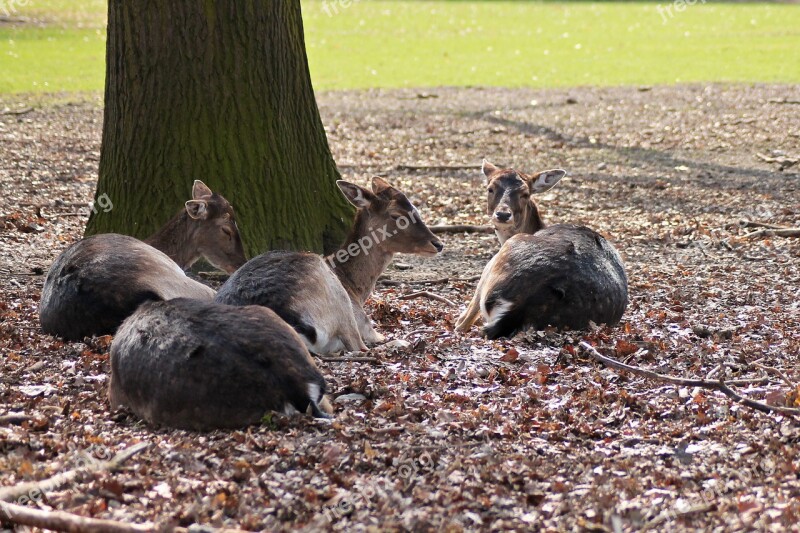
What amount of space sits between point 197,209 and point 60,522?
439cm

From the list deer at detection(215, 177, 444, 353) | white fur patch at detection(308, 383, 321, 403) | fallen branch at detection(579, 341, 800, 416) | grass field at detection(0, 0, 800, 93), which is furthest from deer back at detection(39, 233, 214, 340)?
grass field at detection(0, 0, 800, 93)

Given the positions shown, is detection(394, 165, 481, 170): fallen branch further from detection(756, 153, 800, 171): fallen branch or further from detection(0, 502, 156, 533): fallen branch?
detection(0, 502, 156, 533): fallen branch

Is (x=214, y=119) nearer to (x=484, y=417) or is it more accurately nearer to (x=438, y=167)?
(x=484, y=417)

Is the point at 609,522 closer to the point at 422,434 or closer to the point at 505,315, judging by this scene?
the point at 422,434

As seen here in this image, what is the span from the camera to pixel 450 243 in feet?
34.7

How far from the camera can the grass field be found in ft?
75.6

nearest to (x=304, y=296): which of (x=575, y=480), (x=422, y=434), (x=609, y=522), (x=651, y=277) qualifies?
(x=422, y=434)

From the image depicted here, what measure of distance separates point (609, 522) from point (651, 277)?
5.23 m

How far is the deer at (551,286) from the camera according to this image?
7.05 m

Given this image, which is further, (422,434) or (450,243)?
(450,243)

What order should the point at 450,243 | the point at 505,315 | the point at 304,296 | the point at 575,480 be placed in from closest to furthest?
the point at 575,480, the point at 304,296, the point at 505,315, the point at 450,243

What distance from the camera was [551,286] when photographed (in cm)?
706

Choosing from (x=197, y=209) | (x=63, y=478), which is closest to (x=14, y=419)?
(x=63, y=478)

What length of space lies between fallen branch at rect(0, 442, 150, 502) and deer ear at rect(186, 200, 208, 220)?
341 cm
